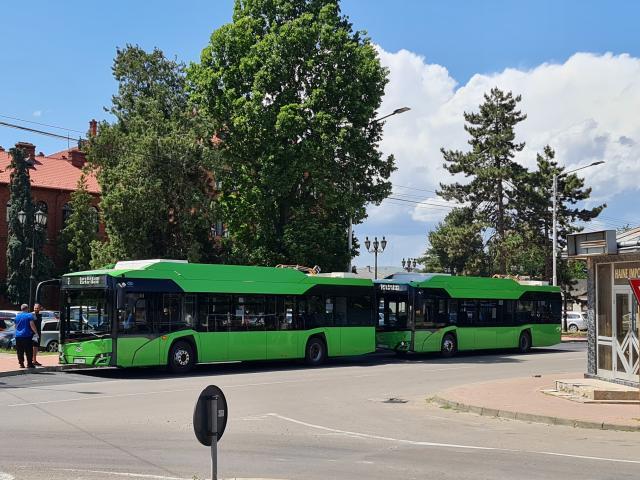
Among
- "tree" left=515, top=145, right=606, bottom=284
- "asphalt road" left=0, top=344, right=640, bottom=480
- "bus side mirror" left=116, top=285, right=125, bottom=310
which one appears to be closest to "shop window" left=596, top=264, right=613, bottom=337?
"asphalt road" left=0, top=344, right=640, bottom=480

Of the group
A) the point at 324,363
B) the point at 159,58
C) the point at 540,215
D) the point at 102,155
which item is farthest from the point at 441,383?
the point at 540,215

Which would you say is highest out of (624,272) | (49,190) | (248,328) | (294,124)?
(49,190)

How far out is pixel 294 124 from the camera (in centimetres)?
3606

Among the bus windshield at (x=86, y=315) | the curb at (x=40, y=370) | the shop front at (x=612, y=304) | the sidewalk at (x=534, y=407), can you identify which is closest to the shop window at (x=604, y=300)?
the shop front at (x=612, y=304)

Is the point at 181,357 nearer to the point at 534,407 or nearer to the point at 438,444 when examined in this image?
the point at 534,407

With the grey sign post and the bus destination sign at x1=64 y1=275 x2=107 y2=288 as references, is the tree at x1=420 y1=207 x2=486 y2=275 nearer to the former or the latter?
the bus destination sign at x1=64 y1=275 x2=107 y2=288

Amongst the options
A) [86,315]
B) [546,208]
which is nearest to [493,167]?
[546,208]

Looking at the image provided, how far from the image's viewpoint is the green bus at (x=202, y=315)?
21938 millimetres

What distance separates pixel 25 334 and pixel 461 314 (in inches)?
675

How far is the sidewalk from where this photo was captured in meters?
13.8

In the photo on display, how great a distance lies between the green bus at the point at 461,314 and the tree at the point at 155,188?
11.6m

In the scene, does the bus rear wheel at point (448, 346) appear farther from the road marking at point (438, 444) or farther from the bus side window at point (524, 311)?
the road marking at point (438, 444)

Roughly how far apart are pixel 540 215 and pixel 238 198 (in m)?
25.0

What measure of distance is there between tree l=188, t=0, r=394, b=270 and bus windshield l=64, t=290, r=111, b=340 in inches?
621
